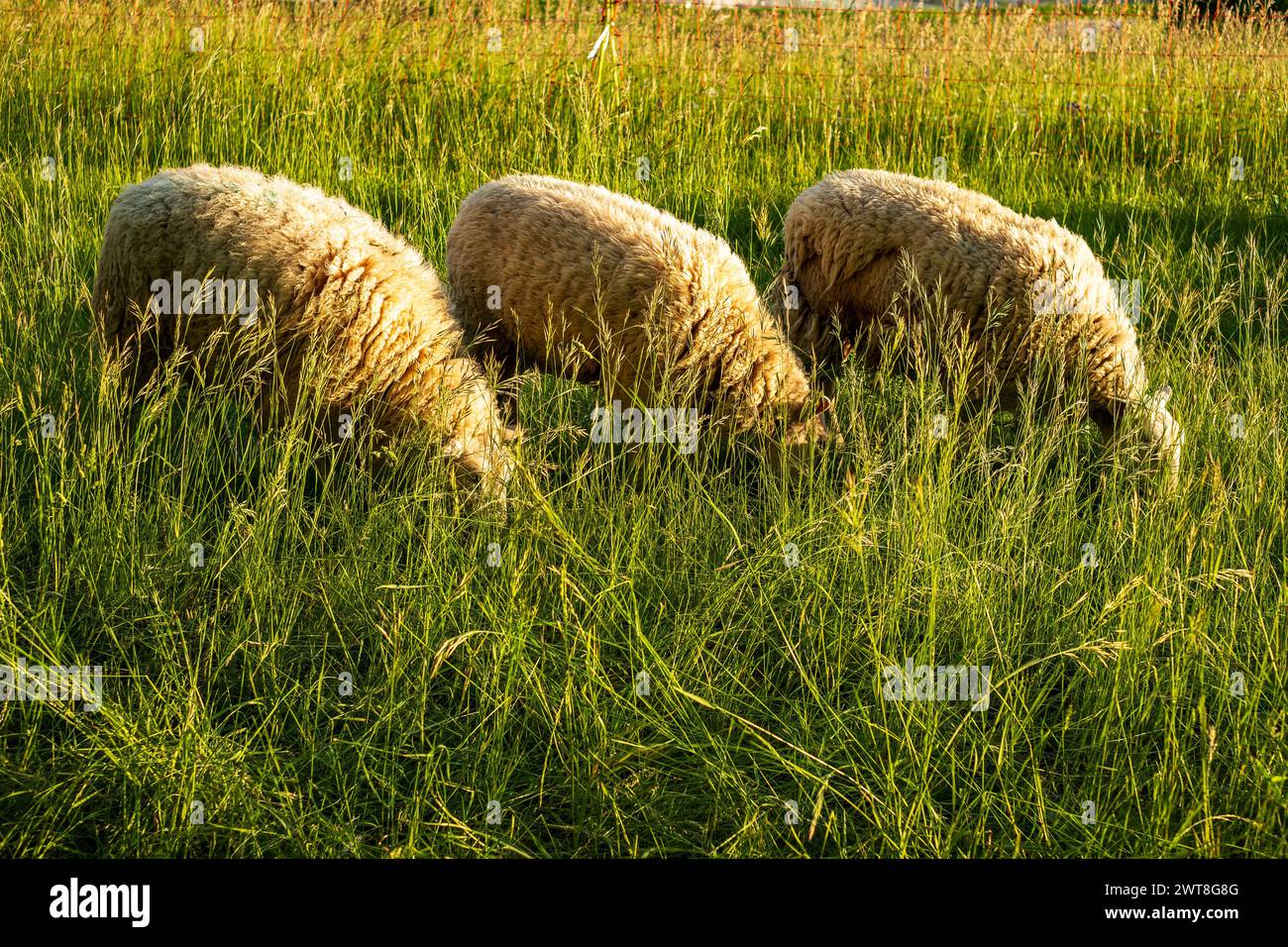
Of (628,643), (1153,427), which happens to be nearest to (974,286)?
(1153,427)

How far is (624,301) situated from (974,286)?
1.53m

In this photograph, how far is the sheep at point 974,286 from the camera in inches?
187

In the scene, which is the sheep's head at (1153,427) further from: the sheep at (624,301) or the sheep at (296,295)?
the sheep at (296,295)

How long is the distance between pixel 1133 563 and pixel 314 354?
254 cm

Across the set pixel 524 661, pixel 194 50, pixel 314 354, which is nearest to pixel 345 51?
pixel 194 50

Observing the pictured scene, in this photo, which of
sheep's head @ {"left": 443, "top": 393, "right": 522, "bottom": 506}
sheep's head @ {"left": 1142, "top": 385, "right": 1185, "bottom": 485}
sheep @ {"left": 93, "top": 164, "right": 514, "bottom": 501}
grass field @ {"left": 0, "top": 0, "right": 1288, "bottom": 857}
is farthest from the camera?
sheep's head @ {"left": 1142, "top": 385, "right": 1185, "bottom": 485}

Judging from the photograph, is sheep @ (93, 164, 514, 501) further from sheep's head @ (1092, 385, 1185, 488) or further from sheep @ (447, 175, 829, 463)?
sheep's head @ (1092, 385, 1185, 488)

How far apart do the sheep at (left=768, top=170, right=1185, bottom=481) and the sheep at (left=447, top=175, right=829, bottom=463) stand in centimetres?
41

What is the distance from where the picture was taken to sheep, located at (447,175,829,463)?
180 inches

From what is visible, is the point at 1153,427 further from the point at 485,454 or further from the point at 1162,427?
the point at 485,454

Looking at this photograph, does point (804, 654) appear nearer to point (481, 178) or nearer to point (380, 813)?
point (380, 813)

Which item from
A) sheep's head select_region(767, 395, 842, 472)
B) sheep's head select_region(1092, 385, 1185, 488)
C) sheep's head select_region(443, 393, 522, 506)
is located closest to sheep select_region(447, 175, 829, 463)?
sheep's head select_region(767, 395, 842, 472)

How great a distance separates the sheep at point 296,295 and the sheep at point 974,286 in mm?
1672

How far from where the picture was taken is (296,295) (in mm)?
4066
